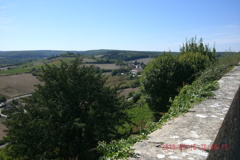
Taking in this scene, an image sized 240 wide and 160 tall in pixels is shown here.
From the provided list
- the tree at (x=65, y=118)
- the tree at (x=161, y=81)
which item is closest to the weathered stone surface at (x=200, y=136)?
the tree at (x=65, y=118)

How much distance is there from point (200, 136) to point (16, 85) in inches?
3307

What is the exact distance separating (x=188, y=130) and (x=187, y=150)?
2.04ft

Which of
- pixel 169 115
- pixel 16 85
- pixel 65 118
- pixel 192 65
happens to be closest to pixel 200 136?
pixel 169 115

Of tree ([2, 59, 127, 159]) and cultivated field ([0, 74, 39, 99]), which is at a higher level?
tree ([2, 59, 127, 159])

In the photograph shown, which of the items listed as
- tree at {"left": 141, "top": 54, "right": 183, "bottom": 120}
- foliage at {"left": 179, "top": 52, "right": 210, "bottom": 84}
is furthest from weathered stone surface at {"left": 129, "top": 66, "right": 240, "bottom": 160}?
foliage at {"left": 179, "top": 52, "right": 210, "bottom": 84}

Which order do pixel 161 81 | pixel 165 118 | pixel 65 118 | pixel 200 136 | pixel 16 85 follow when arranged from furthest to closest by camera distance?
pixel 16 85 → pixel 161 81 → pixel 65 118 → pixel 165 118 → pixel 200 136

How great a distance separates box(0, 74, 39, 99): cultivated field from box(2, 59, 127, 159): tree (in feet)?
204

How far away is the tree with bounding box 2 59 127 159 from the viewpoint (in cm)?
869

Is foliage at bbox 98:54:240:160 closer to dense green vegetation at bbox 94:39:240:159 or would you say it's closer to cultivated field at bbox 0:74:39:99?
dense green vegetation at bbox 94:39:240:159

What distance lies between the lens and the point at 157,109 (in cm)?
1616

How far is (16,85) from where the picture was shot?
74562 millimetres

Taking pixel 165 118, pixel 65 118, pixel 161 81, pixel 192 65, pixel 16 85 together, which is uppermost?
pixel 192 65

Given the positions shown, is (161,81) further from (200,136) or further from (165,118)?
(200,136)

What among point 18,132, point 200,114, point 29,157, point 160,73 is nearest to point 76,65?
point 18,132
